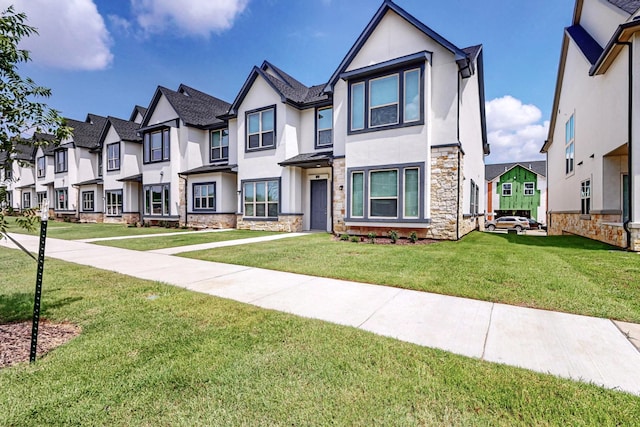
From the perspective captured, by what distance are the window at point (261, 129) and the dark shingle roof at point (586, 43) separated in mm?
14110

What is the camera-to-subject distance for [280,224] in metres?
15.7

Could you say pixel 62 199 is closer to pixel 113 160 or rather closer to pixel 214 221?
pixel 113 160

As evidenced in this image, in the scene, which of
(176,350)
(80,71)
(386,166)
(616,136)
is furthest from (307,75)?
(176,350)

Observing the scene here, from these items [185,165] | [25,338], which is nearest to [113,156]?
[185,165]

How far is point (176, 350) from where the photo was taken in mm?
2979

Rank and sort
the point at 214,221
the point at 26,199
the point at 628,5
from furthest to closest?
1. the point at 26,199
2. the point at 214,221
3. the point at 628,5

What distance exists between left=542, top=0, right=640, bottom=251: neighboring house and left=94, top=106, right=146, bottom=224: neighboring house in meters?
26.2

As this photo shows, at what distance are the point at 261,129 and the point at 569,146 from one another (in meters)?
16.7

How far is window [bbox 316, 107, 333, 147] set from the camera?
50.3 ft

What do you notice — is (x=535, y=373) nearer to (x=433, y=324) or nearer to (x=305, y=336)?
(x=433, y=324)

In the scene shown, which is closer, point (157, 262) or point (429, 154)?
point (157, 262)

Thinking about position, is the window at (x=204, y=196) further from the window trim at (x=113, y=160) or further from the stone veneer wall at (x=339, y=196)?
the window trim at (x=113, y=160)

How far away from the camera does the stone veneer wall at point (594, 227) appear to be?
357 inches

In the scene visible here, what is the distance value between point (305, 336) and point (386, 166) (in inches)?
379
